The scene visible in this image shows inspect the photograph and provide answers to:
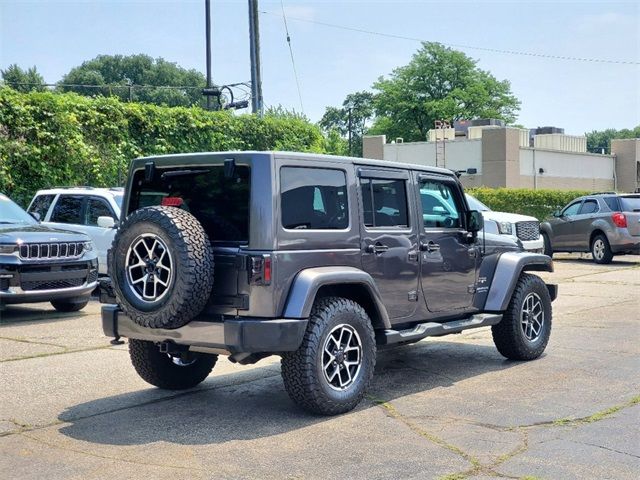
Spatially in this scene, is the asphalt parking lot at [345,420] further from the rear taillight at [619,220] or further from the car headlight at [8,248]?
the rear taillight at [619,220]

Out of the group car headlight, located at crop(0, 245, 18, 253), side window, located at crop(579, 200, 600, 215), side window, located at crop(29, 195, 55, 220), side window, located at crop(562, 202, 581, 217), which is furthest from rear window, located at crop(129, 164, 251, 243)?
side window, located at crop(562, 202, 581, 217)

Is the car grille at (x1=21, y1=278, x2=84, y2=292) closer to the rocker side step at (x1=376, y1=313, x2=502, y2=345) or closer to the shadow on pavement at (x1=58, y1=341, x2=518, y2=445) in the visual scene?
the shadow on pavement at (x1=58, y1=341, x2=518, y2=445)

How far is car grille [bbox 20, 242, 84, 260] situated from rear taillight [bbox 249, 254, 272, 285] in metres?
6.34

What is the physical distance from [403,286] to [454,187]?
1.57 meters

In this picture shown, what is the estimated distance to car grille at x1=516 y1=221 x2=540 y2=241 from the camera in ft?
59.3

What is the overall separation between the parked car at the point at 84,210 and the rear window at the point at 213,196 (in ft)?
26.2

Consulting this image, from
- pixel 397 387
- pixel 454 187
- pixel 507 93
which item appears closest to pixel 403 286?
pixel 397 387

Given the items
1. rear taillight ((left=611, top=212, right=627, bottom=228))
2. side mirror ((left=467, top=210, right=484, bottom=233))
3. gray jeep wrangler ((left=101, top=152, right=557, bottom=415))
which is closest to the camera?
gray jeep wrangler ((left=101, top=152, right=557, bottom=415))

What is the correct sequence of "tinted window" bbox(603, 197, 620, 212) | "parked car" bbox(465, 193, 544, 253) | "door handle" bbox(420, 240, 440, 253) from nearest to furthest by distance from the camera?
1. "door handle" bbox(420, 240, 440, 253)
2. "parked car" bbox(465, 193, 544, 253)
3. "tinted window" bbox(603, 197, 620, 212)

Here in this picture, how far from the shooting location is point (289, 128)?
2423cm

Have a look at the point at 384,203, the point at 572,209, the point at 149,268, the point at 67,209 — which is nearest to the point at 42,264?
the point at 67,209

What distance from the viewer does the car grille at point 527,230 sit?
59.3ft

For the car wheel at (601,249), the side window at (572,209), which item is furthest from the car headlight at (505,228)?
the side window at (572,209)

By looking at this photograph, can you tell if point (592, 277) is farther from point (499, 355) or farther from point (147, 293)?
point (147, 293)
